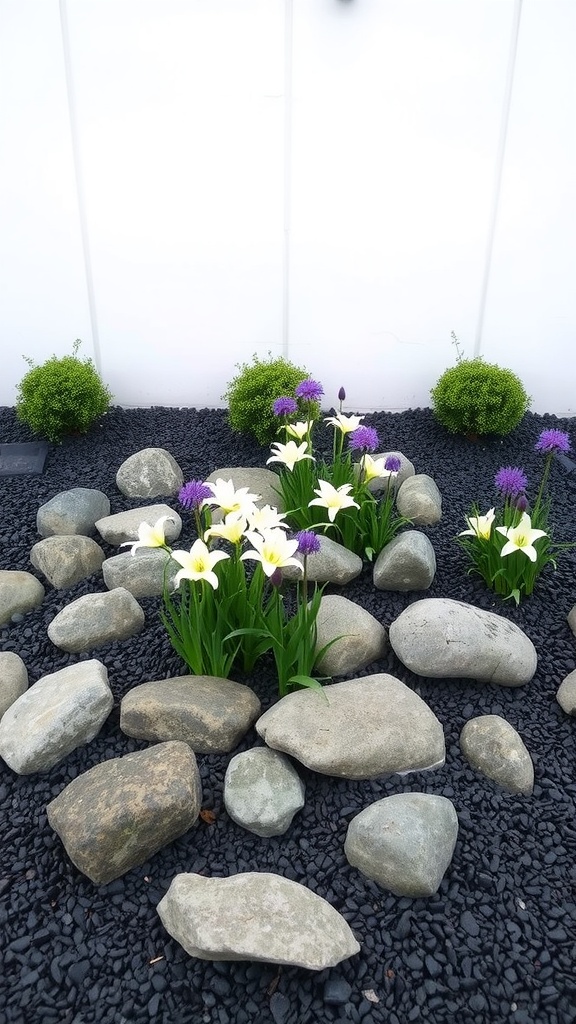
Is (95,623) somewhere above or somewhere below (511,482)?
below

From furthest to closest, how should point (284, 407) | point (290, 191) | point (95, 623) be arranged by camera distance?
point (290, 191) < point (284, 407) < point (95, 623)

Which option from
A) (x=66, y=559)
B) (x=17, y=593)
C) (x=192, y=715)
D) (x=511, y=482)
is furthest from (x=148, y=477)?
(x=511, y=482)

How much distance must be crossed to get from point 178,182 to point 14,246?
1.21 m

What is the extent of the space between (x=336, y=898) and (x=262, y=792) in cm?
34

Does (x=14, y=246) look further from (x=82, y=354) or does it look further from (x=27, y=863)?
(x=27, y=863)

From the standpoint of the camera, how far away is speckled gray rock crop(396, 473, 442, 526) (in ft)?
10.8

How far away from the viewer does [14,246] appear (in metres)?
4.55

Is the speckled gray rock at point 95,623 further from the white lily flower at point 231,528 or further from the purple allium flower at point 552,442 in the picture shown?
the purple allium flower at point 552,442

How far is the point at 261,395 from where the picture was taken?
4.16 m

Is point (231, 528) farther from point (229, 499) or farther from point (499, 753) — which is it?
point (499, 753)

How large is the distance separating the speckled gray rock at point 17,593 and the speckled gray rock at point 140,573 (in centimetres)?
30

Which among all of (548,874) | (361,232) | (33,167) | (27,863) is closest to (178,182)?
(33,167)

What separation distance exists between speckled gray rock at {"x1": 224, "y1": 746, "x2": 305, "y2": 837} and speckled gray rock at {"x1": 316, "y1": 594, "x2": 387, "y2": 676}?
18.2 inches

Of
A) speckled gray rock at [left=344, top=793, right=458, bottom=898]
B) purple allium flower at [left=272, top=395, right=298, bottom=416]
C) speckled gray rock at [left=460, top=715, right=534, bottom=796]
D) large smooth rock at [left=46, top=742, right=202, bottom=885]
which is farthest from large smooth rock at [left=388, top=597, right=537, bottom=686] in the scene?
purple allium flower at [left=272, top=395, right=298, bottom=416]
